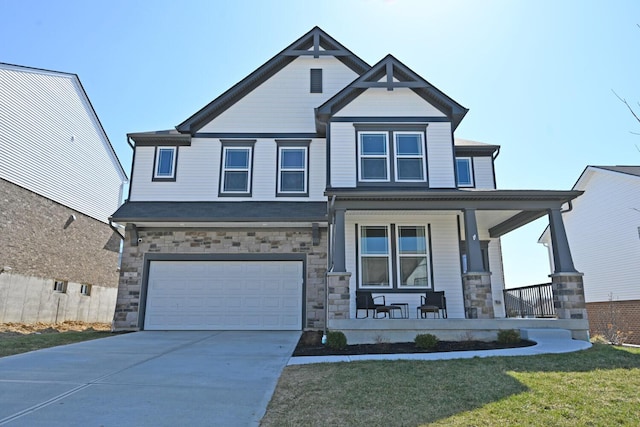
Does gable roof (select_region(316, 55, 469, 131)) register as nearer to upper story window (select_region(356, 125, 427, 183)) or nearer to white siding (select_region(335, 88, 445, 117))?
white siding (select_region(335, 88, 445, 117))

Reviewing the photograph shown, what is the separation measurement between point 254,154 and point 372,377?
9.14m

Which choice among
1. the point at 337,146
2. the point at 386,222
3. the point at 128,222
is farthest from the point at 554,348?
the point at 128,222

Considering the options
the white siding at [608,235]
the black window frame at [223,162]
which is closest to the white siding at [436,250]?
the black window frame at [223,162]

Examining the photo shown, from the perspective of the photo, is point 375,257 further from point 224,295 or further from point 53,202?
point 53,202

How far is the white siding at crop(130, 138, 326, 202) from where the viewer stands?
42.8ft

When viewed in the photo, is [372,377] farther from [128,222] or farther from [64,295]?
[64,295]

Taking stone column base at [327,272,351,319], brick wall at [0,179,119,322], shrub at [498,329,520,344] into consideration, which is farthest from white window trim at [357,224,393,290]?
brick wall at [0,179,119,322]

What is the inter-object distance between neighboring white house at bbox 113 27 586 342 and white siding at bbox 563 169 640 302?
825cm

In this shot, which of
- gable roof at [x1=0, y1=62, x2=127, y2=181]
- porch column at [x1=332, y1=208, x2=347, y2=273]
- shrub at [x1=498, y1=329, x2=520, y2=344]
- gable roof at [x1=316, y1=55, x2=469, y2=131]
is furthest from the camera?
gable roof at [x1=0, y1=62, x2=127, y2=181]

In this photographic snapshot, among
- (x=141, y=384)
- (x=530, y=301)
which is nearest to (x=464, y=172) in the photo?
(x=530, y=301)

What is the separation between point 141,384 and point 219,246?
7318mm

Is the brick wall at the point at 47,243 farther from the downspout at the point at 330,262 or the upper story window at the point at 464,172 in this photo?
the upper story window at the point at 464,172

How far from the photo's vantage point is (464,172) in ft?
44.8

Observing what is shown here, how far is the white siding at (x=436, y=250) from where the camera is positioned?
11.1 meters
